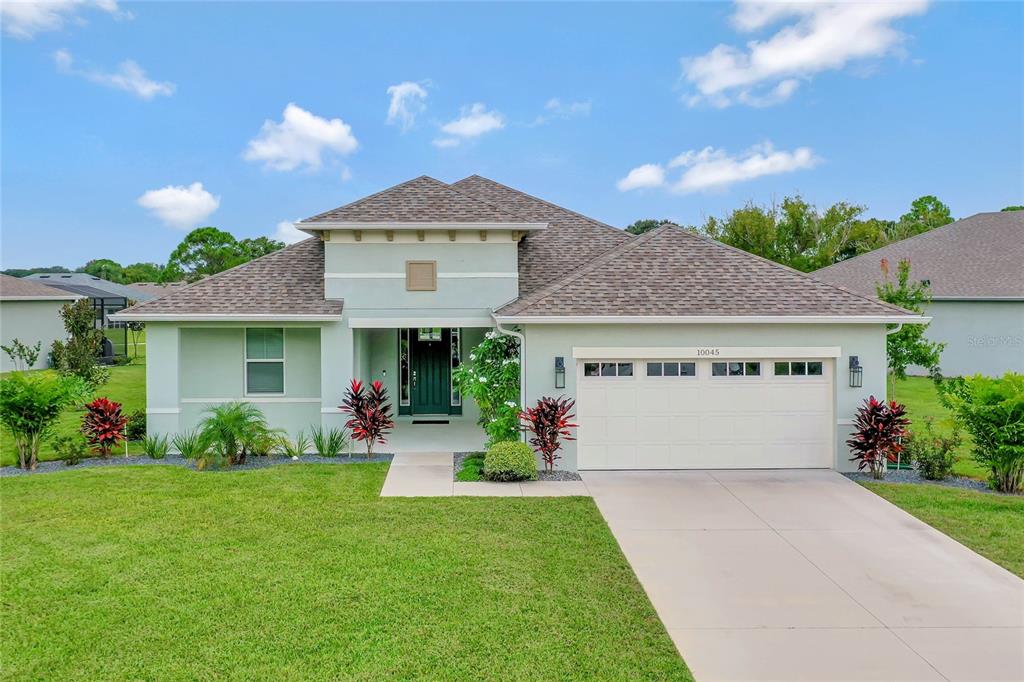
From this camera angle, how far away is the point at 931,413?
1709 cm

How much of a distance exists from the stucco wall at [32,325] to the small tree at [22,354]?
0.19 m

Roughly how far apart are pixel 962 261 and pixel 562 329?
79.4ft

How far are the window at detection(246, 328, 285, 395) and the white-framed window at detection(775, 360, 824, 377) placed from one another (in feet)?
34.0

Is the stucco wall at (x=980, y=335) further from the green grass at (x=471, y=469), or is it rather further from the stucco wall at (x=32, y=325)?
the stucco wall at (x=32, y=325)

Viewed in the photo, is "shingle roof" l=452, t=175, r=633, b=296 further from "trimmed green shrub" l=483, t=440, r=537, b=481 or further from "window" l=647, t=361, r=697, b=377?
"trimmed green shrub" l=483, t=440, r=537, b=481

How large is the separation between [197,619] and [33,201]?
3585 cm

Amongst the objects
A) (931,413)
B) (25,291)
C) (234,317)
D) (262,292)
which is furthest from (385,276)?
(25,291)

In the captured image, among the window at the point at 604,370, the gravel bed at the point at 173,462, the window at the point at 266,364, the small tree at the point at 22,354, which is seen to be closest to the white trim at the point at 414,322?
the window at the point at 266,364

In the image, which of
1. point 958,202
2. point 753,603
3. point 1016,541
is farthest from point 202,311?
point 958,202

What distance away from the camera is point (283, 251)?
15219mm

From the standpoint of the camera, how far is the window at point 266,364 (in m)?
13.8

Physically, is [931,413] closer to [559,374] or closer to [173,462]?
[559,374]

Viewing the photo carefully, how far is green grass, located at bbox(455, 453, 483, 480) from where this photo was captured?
431 inches

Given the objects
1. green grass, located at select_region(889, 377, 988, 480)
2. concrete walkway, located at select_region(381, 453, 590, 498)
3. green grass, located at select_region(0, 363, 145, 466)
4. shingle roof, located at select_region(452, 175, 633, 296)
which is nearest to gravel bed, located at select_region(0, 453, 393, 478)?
green grass, located at select_region(0, 363, 145, 466)
